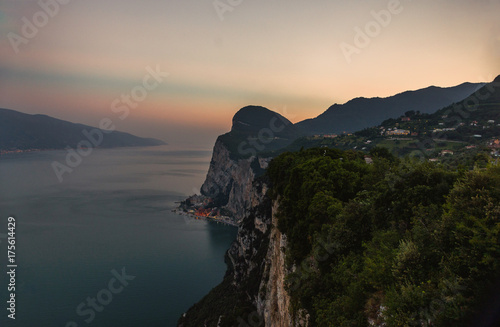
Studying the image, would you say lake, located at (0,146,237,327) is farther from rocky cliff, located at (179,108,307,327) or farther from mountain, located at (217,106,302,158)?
mountain, located at (217,106,302,158)

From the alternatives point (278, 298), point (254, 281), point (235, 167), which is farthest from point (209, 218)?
point (278, 298)

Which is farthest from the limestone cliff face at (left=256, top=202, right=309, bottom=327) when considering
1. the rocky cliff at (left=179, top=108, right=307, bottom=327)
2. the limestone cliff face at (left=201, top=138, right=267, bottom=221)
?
the limestone cliff face at (left=201, top=138, right=267, bottom=221)

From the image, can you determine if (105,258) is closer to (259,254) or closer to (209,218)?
(259,254)

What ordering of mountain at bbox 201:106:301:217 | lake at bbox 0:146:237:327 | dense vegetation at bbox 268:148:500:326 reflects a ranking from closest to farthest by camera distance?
1. dense vegetation at bbox 268:148:500:326
2. lake at bbox 0:146:237:327
3. mountain at bbox 201:106:301:217

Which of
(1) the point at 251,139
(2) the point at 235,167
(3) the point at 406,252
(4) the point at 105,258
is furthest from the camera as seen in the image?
(1) the point at 251,139

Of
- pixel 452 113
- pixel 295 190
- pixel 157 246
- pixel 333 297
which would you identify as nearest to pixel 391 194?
pixel 333 297

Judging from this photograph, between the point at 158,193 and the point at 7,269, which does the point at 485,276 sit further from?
the point at 158,193
